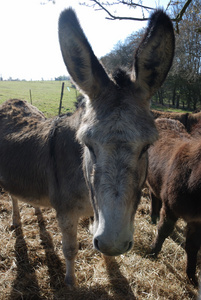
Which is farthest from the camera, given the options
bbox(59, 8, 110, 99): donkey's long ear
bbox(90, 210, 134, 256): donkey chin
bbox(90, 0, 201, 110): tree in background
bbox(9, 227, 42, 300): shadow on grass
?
bbox(90, 0, 201, 110): tree in background

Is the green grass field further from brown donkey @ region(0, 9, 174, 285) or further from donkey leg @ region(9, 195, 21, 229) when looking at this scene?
brown donkey @ region(0, 9, 174, 285)

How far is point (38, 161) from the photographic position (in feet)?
9.96

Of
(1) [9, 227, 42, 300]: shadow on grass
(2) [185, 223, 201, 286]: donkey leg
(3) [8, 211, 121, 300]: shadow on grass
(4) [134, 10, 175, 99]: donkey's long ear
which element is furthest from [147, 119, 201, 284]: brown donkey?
(1) [9, 227, 42, 300]: shadow on grass

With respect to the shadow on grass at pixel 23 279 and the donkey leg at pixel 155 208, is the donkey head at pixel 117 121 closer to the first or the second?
the shadow on grass at pixel 23 279

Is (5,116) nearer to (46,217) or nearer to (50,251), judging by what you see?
(46,217)

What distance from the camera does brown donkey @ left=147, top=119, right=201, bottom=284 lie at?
2760 mm

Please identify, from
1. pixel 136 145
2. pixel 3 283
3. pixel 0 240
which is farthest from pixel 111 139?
pixel 0 240

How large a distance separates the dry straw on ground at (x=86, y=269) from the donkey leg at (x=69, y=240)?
0.16 meters

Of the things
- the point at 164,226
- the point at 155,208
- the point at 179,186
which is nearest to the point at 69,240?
the point at 164,226

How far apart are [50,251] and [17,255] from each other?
578 millimetres

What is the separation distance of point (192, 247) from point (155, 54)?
2.87 metres

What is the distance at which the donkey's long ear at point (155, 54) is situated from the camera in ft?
5.79

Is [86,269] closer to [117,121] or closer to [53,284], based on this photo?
[53,284]

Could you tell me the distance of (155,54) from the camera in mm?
1939
